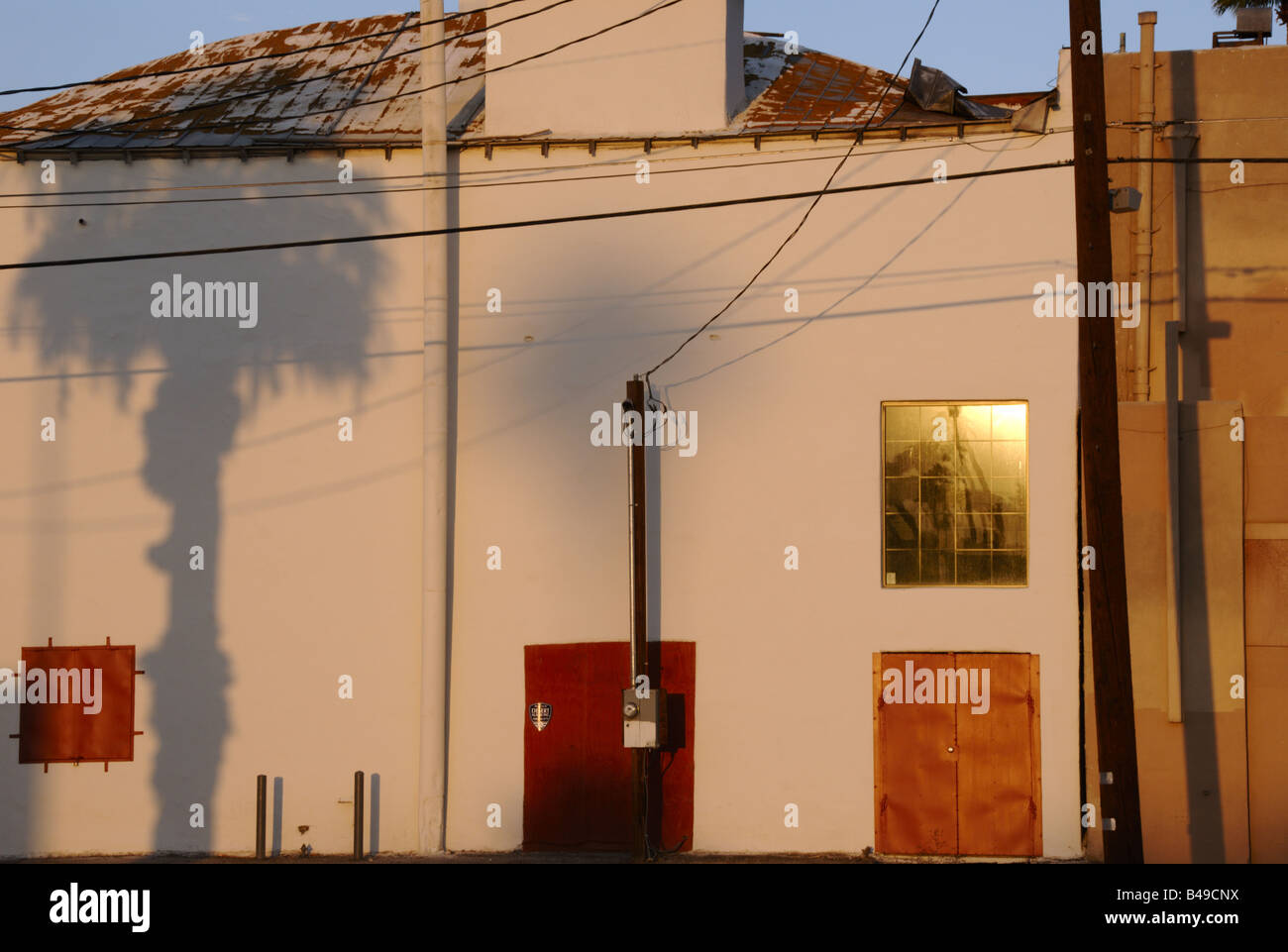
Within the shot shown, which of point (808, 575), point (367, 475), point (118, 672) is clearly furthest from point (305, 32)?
point (808, 575)

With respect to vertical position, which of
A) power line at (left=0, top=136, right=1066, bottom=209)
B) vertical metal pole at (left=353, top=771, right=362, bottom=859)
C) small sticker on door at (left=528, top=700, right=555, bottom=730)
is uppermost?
power line at (left=0, top=136, right=1066, bottom=209)

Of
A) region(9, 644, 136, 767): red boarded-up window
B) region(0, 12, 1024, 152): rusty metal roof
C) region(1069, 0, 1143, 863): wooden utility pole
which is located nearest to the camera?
region(1069, 0, 1143, 863): wooden utility pole

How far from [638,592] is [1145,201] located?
8.09 meters

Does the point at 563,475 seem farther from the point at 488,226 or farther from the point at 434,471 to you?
the point at 488,226

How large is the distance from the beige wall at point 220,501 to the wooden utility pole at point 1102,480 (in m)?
8.66

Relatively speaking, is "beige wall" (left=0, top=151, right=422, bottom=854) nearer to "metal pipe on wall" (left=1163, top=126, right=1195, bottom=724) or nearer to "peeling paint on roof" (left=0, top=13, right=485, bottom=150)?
"peeling paint on roof" (left=0, top=13, right=485, bottom=150)

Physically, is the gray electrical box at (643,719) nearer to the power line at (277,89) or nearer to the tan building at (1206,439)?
the tan building at (1206,439)

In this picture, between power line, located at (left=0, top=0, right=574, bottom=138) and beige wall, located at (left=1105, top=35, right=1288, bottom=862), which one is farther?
power line, located at (left=0, top=0, right=574, bottom=138)

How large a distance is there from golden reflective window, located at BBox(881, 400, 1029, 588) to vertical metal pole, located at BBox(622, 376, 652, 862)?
310cm

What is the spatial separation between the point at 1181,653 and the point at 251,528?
1188cm

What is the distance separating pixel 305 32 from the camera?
71.3 feet

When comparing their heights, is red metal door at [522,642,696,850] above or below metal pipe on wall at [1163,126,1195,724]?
below

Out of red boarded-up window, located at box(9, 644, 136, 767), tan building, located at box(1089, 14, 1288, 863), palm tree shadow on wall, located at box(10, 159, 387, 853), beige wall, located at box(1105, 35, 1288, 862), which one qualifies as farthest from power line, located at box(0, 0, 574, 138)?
tan building, located at box(1089, 14, 1288, 863)

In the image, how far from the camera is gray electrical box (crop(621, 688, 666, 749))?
51.2 ft
